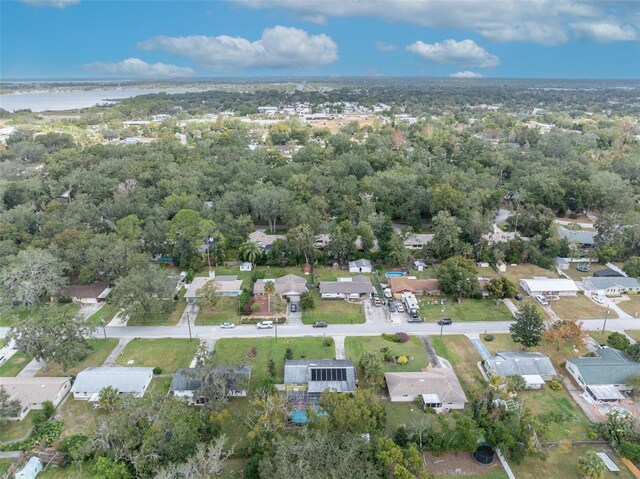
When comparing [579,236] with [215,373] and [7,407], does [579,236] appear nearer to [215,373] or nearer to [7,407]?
[215,373]

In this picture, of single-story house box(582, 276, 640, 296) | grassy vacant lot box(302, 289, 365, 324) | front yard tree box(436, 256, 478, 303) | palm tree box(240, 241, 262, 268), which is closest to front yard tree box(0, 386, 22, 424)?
grassy vacant lot box(302, 289, 365, 324)

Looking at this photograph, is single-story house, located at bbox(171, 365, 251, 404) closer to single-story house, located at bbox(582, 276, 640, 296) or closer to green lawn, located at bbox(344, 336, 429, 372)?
green lawn, located at bbox(344, 336, 429, 372)

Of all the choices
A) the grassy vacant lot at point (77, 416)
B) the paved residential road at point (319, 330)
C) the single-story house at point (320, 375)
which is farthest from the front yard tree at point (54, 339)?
the single-story house at point (320, 375)

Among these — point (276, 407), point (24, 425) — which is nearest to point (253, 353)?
point (276, 407)

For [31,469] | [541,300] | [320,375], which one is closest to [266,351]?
[320,375]

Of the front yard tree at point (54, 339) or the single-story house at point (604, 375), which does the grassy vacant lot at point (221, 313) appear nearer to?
the front yard tree at point (54, 339)

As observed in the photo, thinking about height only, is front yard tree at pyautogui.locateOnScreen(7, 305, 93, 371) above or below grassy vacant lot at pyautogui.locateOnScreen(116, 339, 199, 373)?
above

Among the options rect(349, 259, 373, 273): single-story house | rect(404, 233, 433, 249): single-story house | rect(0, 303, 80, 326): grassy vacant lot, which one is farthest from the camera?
rect(404, 233, 433, 249): single-story house
